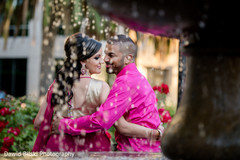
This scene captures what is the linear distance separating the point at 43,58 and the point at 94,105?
25.9ft

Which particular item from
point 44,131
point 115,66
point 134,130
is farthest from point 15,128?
point 134,130

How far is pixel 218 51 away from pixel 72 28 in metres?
8.21

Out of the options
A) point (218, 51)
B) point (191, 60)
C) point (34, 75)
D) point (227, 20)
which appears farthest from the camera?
point (34, 75)

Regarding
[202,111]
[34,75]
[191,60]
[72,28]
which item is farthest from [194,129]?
[34,75]

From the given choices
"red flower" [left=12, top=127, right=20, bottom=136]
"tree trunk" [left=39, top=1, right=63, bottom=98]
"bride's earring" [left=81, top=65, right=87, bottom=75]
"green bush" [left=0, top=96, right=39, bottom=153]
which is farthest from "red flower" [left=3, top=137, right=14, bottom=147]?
"tree trunk" [left=39, top=1, right=63, bottom=98]

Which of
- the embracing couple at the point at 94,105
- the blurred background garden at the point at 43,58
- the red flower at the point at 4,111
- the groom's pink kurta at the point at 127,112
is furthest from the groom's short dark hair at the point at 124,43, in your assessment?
the red flower at the point at 4,111

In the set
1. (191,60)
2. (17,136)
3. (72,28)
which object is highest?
(72,28)

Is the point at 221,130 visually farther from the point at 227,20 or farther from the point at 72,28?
the point at 72,28

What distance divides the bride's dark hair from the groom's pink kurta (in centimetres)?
32

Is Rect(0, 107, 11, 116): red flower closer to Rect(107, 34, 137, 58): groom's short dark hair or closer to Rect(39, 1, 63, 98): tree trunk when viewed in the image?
Rect(107, 34, 137, 58): groom's short dark hair

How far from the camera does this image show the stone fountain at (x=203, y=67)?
170 cm

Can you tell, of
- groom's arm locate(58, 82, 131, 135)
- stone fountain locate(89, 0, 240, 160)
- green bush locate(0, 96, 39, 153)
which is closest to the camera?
stone fountain locate(89, 0, 240, 160)

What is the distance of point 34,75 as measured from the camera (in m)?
20.6

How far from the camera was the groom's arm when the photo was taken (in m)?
2.71
